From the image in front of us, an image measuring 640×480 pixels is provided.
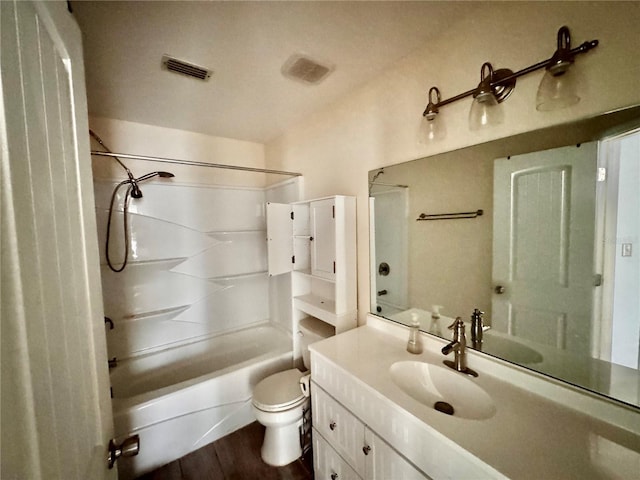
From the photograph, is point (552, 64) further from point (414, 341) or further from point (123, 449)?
point (123, 449)

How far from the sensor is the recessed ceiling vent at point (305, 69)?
1351 mm

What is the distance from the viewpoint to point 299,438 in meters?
1.65

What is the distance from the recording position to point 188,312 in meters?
2.43

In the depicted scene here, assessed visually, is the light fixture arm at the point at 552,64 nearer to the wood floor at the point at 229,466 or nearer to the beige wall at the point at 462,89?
the beige wall at the point at 462,89

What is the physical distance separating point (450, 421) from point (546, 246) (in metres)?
0.76

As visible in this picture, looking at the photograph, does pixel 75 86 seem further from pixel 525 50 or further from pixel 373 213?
pixel 525 50

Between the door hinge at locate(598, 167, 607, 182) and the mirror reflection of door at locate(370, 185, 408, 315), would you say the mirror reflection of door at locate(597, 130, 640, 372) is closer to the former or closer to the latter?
the door hinge at locate(598, 167, 607, 182)

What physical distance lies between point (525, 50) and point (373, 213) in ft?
3.21

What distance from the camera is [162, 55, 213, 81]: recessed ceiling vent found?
4.43 feet

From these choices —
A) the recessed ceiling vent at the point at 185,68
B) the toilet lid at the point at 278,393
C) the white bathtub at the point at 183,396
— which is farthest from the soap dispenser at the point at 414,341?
the recessed ceiling vent at the point at 185,68

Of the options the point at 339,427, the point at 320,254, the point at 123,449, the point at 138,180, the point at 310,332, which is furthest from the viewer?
the point at 138,180

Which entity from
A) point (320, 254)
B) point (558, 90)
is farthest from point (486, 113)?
point (320, 254)

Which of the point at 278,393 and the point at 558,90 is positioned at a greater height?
the point at 558,90

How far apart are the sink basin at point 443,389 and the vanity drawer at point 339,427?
0.93ft
